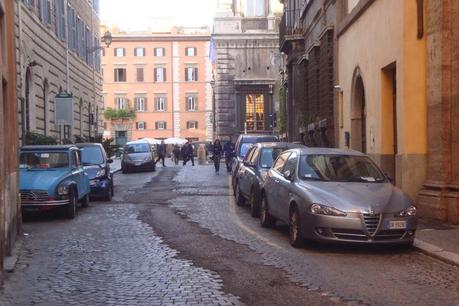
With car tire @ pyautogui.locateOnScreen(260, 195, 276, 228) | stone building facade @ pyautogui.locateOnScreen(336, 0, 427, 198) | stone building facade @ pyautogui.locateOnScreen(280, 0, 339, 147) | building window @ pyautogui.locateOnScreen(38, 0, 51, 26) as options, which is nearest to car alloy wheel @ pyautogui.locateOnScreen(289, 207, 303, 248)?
car tire @ pyautogui.locateOnScreen(260, 195, 276, 228)

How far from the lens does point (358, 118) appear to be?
1925cm

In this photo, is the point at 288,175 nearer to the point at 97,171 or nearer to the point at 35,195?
the point at 35,195

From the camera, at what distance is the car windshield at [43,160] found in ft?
47.9

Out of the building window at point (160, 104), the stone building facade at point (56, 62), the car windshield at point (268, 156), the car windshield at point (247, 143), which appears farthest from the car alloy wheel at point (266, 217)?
the building window at point (160, 104)

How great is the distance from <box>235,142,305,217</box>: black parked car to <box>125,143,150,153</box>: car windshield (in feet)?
59.3

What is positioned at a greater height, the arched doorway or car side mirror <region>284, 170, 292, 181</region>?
the arched doorway

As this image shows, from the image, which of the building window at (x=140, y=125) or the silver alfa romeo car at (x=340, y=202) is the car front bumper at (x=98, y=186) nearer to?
the silver alfa romeo car at (x=340, y=202)

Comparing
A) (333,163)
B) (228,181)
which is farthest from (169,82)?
(333,163)

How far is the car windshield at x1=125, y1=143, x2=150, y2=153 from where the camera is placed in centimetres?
3422

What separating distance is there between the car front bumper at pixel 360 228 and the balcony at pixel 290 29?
20116mm

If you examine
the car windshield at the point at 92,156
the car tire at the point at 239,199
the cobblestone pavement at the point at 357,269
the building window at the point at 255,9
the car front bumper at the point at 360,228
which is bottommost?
the cobblestone pavement at the point at 357,269

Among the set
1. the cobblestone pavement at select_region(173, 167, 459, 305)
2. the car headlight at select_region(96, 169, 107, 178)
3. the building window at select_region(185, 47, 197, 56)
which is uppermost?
the building window at select_region(185, 47, 197, 56)

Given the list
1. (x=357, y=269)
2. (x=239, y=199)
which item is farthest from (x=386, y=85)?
(x=357, y=269)

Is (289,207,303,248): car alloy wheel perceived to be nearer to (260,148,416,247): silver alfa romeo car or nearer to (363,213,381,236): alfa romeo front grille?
(260,148,416,247): silver alfa romeo car
